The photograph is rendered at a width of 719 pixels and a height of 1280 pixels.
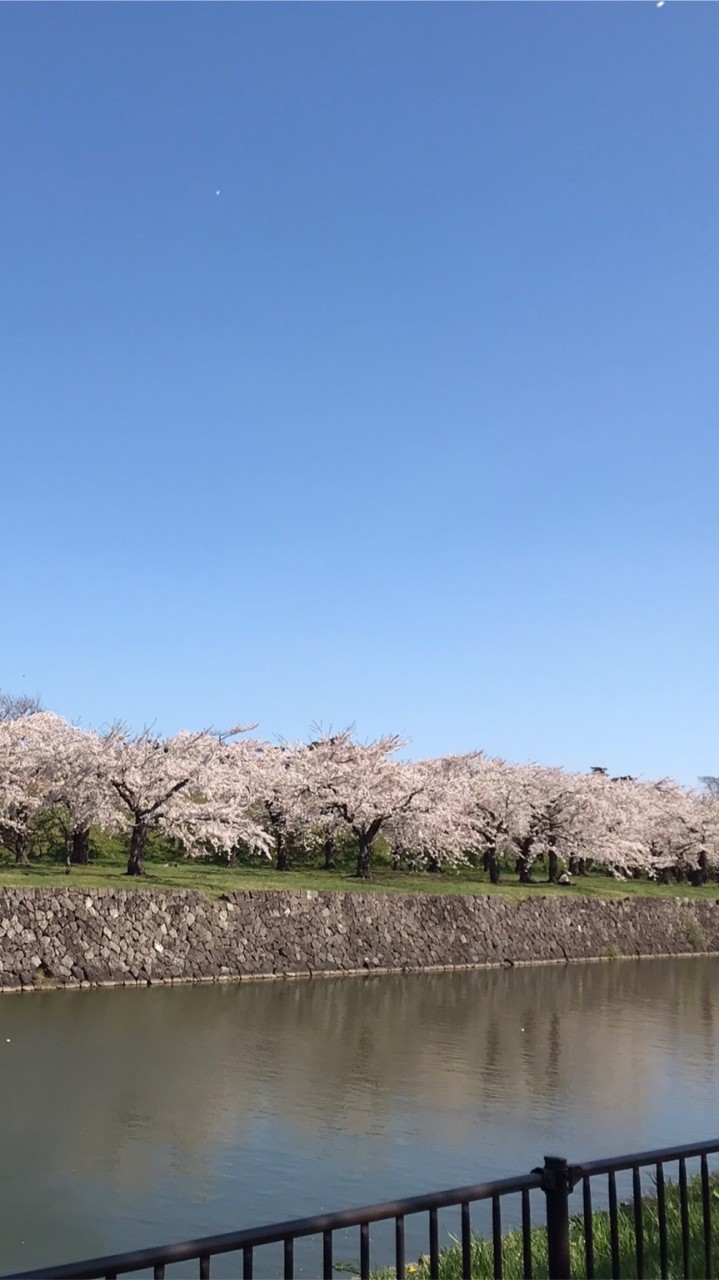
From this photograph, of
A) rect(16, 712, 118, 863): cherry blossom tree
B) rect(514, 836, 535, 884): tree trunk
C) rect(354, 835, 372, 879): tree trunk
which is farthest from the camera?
rect(514, 836, 535, 884): tree trunk

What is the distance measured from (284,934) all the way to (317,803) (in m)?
10.7

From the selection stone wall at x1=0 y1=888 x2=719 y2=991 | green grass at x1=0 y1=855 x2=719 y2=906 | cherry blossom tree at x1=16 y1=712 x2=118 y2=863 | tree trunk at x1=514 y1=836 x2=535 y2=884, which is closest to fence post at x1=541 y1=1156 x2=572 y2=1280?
stone wall at x1=0 y1=888 x2=719 y2=991

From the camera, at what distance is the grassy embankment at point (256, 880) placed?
933 inches

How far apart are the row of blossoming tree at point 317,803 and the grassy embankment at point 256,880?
802 mm

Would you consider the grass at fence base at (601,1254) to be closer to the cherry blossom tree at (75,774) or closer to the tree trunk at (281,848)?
the cherry blossom tree at (75,774)

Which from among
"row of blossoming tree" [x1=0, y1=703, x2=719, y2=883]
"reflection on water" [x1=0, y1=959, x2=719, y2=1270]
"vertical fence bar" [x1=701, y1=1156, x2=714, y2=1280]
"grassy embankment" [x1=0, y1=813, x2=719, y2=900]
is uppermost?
"row of blossoming tree" [x1=0, y1=703, x2=719, y2=883]

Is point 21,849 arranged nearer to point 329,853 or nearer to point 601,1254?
point 329,853

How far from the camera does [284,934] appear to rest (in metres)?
24.2

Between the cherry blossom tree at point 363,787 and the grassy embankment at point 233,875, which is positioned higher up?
the cherry blossom tree at point 363,787

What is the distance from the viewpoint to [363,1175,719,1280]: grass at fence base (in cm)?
563

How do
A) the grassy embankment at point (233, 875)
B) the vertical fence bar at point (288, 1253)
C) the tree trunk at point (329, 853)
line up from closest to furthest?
1. the vertical fence bar at point (288, 1253)
2. the grassy embankment at point (233, 875)
3. the tree trunk at point (329, 853)

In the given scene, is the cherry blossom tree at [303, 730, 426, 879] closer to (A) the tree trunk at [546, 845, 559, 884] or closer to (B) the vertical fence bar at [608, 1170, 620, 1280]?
(A) the tree trunk at [546, 845, 559, 884]

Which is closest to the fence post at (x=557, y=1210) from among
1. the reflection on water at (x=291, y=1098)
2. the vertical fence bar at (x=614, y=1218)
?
the vertical fence bar at (x=614, y=1218)

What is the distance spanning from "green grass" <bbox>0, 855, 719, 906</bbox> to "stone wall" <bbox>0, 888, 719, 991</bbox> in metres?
0.71
